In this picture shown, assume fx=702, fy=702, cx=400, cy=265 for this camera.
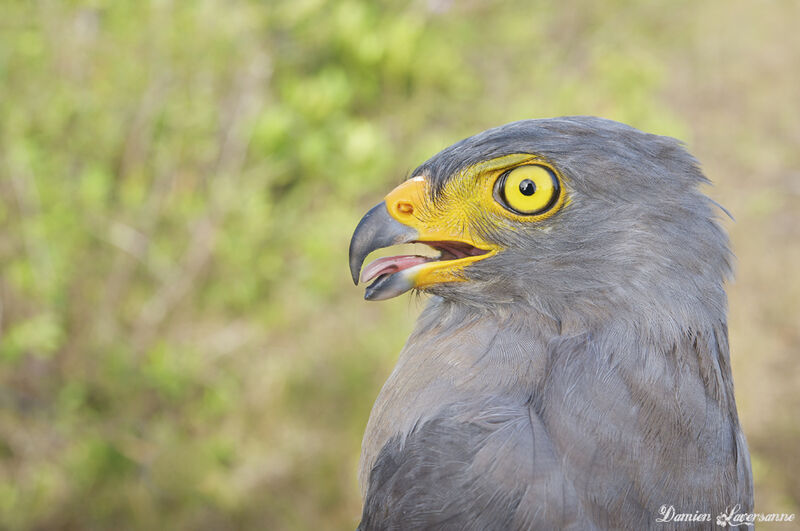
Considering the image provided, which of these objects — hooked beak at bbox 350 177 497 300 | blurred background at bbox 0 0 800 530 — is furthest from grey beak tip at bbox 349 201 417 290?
blurred background at bbox 0 0 800 530

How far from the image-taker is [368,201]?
215 inches

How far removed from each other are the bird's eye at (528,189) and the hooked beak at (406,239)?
13cm

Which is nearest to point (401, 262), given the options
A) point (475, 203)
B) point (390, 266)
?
point (390, 266)

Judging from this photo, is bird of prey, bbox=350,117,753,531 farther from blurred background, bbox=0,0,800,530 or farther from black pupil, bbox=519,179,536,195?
blurred background, bbox=0,0,800,530

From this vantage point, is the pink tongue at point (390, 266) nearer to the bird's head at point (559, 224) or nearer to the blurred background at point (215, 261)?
the bird's head at point (559, 224)

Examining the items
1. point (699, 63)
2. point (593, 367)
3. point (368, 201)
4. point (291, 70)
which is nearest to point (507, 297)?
point (593, 367)

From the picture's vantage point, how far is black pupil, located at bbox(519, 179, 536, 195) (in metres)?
1.72

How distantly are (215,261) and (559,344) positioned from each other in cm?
329

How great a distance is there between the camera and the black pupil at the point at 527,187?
5.65 ft
